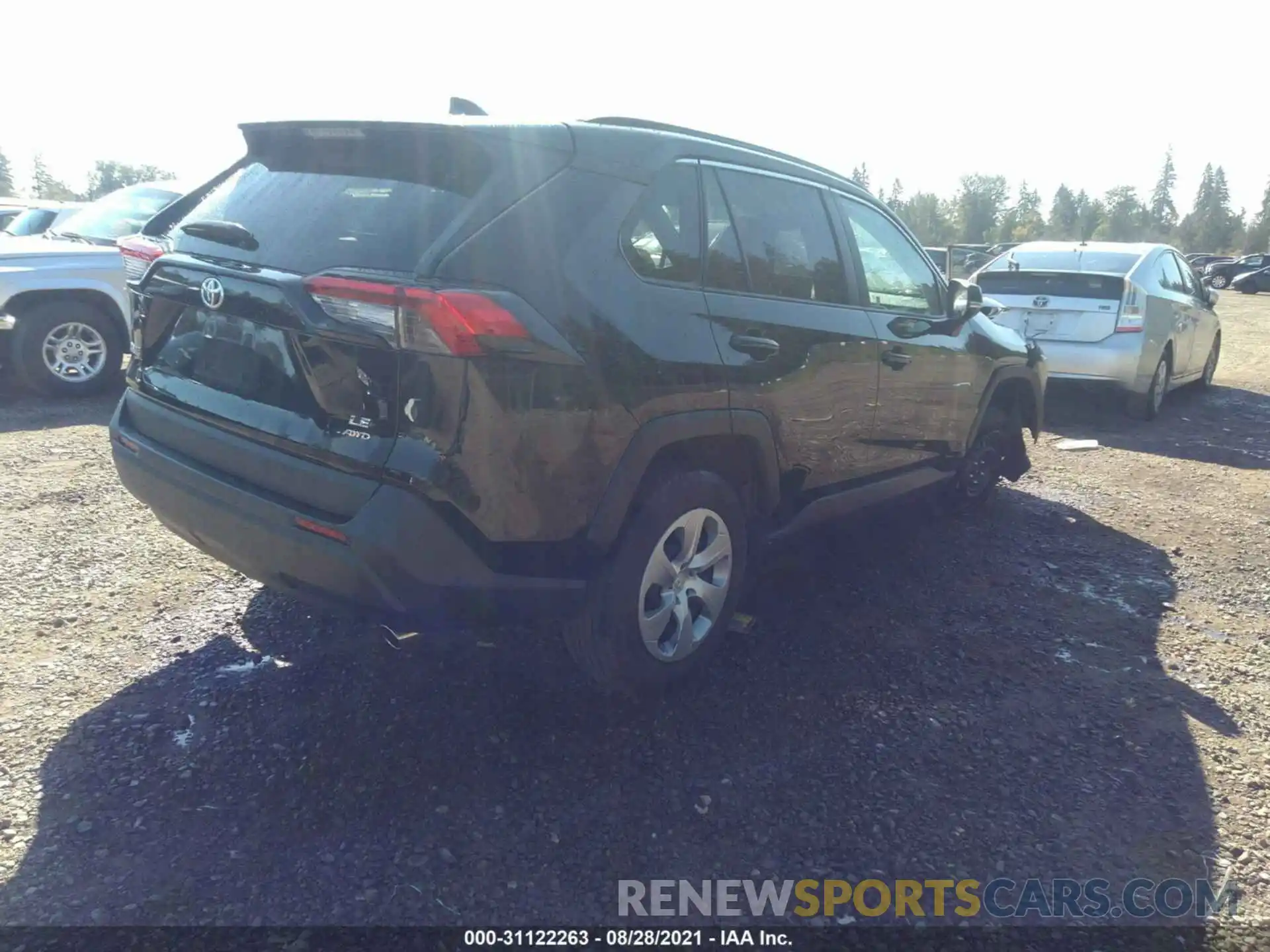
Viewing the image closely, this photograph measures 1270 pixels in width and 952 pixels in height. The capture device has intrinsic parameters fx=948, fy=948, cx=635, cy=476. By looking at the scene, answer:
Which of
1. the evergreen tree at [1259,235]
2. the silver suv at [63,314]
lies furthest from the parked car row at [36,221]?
the evergreen tree at [1259,235]

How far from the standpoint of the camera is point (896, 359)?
4.31 meters

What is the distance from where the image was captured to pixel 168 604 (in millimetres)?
4066

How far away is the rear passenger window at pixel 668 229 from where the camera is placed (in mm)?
3070

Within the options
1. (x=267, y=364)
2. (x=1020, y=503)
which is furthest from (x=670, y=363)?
(x=1020, y=503)

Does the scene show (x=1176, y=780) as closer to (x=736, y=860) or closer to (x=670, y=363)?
(x=736, y=860)

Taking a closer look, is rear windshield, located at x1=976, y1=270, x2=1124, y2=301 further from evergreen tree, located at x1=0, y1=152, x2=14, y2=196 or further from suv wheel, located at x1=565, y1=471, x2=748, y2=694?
evergreen tree, located at x1=0, y1=152, x2=14, y2=196

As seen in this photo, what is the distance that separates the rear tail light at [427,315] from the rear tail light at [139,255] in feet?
3.91

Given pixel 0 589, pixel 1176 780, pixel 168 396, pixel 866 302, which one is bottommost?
pixel 1176 780

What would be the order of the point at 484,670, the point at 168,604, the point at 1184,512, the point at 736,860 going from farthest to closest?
the point at 1184,512
the point at 168,604
the point at 484,670
the point at 736,860

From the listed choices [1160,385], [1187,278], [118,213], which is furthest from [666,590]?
[1187,278]

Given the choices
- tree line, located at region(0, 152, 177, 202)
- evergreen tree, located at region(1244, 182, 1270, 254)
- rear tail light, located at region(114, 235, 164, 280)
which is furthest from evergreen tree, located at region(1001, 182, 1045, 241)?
rear tail light, located at region(114, 235, 164, 280)

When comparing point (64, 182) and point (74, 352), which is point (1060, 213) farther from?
point (74, 352)

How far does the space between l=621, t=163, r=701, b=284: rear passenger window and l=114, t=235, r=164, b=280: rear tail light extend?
1672mm

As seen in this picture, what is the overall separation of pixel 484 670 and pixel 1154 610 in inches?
127
